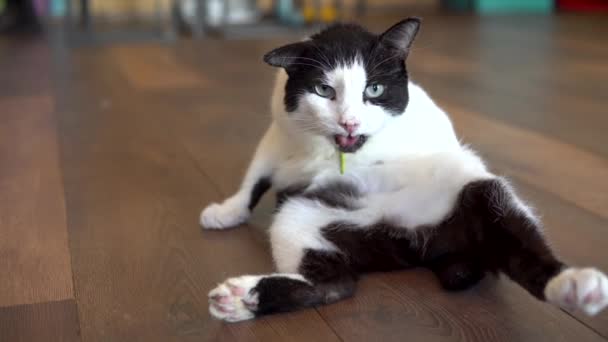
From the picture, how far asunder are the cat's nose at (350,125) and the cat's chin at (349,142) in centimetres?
2

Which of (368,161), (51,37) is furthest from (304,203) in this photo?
(51,37)

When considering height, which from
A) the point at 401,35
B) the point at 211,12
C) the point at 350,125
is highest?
the point at 401,35

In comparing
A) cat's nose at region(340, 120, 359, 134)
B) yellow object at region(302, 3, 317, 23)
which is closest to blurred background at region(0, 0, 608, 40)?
yellow object at region(302, 3, 317, 23)

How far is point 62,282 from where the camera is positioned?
3.88ft

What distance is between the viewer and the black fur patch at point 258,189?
140 cm

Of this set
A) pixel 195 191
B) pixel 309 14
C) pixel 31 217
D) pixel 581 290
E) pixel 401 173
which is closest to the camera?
pixel 581 290

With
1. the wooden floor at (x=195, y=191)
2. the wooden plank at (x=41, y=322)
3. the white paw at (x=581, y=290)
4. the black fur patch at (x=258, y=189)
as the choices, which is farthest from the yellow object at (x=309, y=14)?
the white paw at (x=581, y=290)

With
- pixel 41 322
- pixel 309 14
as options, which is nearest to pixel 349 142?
pixel 41 322

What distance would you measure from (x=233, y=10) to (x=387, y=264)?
4.29m

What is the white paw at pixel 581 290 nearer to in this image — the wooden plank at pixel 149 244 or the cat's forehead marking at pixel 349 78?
the wooden plank at pixel 149 244

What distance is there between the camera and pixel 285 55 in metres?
1.17

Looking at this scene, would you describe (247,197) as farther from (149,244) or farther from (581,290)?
(581,290)

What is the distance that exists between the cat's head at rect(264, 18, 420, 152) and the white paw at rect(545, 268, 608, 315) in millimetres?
390

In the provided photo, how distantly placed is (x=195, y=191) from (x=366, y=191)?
1.78 feet
